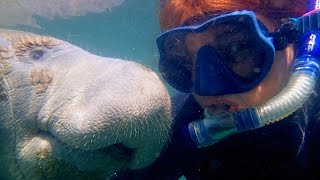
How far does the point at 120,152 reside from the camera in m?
2.18

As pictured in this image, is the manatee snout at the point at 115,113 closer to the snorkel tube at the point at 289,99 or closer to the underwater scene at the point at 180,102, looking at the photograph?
the underwater scene at the point at 180,102

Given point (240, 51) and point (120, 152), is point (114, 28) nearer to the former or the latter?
point (240, 51)

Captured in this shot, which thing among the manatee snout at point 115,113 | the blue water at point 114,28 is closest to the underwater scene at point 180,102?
the manatee snout at point 115,113

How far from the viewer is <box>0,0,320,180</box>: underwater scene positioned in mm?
2102

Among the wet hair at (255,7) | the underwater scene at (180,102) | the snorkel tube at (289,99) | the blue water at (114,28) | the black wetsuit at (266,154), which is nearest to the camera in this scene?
the underwater scene at (180,102)

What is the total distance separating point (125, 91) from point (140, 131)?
0.26m

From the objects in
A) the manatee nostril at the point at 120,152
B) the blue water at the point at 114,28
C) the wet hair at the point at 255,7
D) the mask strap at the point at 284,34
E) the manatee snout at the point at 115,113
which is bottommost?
the blue water at the point at 114,28

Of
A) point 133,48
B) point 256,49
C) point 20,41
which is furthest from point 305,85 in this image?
point 133,48

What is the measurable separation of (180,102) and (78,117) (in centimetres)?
255

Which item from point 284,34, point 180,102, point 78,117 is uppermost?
point 284,34

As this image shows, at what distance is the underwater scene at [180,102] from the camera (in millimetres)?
2102

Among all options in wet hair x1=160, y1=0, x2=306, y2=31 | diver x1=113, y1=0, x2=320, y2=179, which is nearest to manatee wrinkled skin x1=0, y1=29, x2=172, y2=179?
diver x1=113, y1=0, x2=320, y2=179

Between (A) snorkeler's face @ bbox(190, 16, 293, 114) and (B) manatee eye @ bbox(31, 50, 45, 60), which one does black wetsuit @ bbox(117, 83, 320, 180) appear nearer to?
(A) snorkeler's face @ bbox(190, 16, 293, 114)

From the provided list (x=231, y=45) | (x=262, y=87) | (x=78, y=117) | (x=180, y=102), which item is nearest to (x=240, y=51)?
(x=231, y=45)
